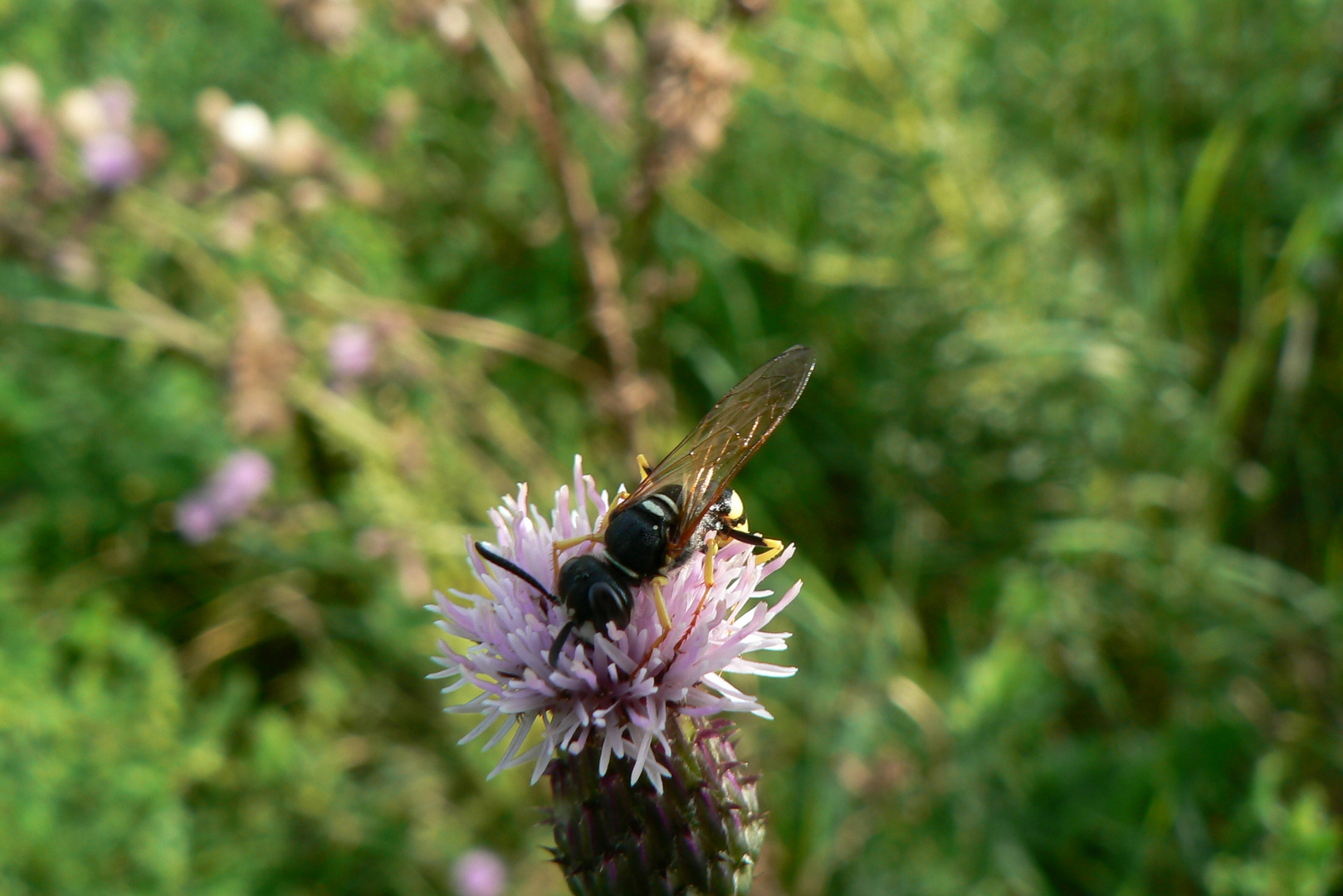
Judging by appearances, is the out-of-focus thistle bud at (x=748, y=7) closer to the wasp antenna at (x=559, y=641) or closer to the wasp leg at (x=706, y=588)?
the wasp leg at (x=706, y=588)

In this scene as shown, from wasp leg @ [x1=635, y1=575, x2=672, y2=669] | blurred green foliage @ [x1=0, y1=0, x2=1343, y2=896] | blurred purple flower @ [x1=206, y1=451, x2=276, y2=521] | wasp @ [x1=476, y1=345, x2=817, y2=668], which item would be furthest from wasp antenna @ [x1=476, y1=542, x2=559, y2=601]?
blurred purple flower @ [x1=206, y1=451, x2=276, y2=521]

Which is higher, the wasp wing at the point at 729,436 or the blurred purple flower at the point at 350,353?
the blurred purple flower at the point at 350,353

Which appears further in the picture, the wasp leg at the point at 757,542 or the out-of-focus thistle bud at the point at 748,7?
the out-of-focus thistle bud at the point at 748,7

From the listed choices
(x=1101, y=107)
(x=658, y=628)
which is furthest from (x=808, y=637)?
(x=1101, y=107)

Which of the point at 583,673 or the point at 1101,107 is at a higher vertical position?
the point at 1101,107

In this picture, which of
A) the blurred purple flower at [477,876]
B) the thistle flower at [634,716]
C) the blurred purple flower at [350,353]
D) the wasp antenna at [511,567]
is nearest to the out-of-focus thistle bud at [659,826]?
the thistle flower at [634,716]

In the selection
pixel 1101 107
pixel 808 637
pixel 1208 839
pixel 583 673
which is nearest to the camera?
pixel 583 673

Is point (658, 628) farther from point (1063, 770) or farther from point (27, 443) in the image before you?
point (27, 443)

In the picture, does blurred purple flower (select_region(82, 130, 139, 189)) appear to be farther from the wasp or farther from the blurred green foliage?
the wasp
